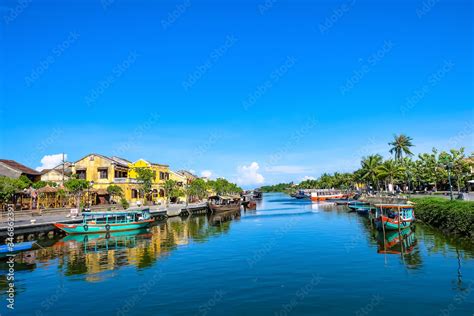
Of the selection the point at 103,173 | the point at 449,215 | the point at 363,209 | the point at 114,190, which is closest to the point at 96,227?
the point at 114,190

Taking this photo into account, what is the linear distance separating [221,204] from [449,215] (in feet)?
169

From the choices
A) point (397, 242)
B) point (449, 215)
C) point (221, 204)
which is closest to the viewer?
point (397, 242)

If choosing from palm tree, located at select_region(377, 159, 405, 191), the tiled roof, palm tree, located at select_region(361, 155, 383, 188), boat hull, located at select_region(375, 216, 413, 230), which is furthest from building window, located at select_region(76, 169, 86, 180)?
palm tree, located at select_region(361, 155, 383, 188)

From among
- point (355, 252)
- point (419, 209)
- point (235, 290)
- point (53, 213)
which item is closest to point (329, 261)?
point (355, 252)

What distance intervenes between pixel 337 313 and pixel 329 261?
33.3ft

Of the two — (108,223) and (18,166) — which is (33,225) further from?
(18,166)

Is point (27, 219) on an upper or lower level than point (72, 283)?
upper

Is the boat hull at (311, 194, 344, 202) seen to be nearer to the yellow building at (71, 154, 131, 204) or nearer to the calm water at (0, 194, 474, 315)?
the yellow building at (71, 154, 131, 204)

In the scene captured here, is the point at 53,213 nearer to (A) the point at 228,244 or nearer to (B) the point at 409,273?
(A) the point at 228,244

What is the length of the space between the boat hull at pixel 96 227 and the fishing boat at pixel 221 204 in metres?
28.7

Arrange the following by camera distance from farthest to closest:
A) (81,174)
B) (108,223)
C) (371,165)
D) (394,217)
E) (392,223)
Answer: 1. (371,165)
2. (81,174)
3. (108,223)
4. (394,217)
5. (392,223)

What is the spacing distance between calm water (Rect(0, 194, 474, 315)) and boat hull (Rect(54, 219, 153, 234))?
4351 millimetres

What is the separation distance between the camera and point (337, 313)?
15305 mm

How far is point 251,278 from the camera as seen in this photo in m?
21.2
